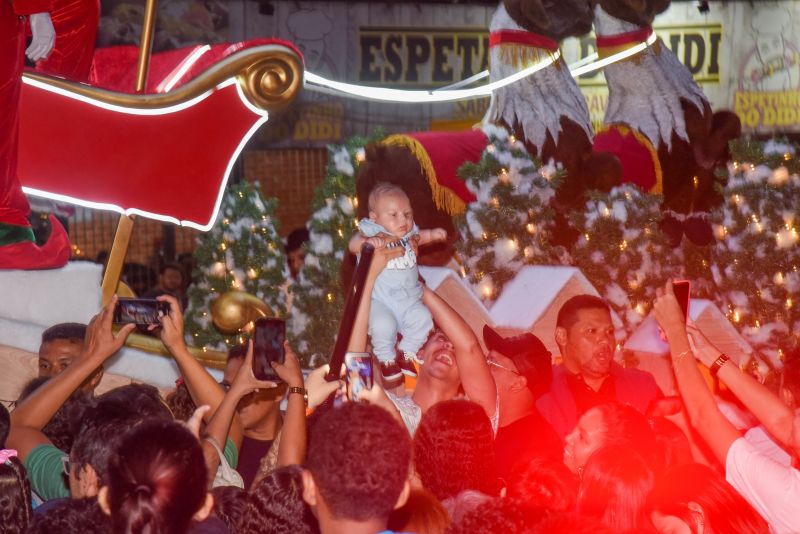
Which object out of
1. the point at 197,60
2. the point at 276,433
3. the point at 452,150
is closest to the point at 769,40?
the point at 452,150

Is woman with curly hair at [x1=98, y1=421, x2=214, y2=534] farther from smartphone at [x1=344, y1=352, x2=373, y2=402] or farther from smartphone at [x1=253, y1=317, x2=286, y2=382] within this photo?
smartphone at [x1=253, y1=317, x2=286, y2=382]

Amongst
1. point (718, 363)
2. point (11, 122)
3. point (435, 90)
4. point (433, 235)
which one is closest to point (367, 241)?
point (433, 235)

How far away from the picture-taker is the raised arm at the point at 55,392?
138 inches

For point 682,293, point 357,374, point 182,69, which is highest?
point 182,69

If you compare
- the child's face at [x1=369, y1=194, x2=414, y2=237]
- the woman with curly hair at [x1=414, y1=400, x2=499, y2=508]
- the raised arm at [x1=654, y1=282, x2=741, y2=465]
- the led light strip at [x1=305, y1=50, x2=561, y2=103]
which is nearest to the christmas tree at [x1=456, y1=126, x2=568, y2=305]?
the led light strip at [x1=305, y1=50, x2=561, y2=103]

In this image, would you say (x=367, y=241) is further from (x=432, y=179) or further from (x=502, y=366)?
(x=432, y=179)

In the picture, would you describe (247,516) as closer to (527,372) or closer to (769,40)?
(527,372)

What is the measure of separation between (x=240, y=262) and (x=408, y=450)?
18.0ft

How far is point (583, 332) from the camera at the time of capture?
15.3 ft

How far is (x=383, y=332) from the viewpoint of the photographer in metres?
4.76

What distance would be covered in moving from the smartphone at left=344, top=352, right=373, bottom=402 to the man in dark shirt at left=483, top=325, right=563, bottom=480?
81 centimetres

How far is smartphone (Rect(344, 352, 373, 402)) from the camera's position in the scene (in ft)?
10.8

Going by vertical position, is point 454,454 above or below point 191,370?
below

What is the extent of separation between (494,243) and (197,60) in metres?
2.96
